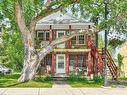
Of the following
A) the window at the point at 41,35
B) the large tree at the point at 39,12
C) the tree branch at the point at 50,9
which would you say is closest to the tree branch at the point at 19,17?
the large tree at the point at 39,12

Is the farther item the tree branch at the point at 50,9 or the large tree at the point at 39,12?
the tree branch at the point at 50,9

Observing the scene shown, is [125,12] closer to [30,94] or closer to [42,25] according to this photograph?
[30,94]

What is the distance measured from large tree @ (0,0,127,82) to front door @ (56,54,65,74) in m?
12.5

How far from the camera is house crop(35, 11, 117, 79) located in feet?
131

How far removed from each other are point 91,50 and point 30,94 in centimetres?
2142

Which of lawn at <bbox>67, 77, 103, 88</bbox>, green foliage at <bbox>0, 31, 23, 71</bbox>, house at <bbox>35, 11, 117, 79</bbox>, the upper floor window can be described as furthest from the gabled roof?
lawn at <bbox>67, 77, 103, 88</bbox>

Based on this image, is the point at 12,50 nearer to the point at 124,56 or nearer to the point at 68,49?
the point at 68,49

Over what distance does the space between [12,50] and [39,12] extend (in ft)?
76.8

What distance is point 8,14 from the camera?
3103 centimetres

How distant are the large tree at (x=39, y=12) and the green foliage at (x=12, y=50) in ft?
60.5

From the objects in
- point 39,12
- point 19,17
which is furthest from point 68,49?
point 19,17

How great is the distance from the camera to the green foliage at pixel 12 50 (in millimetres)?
48844

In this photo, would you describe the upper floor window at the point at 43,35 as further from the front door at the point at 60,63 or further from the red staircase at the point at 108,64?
→ the red staircase at the point at 108,64

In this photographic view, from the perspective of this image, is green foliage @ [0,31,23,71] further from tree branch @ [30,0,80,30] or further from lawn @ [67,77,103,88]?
tree branch @ [30,0,80,30]
